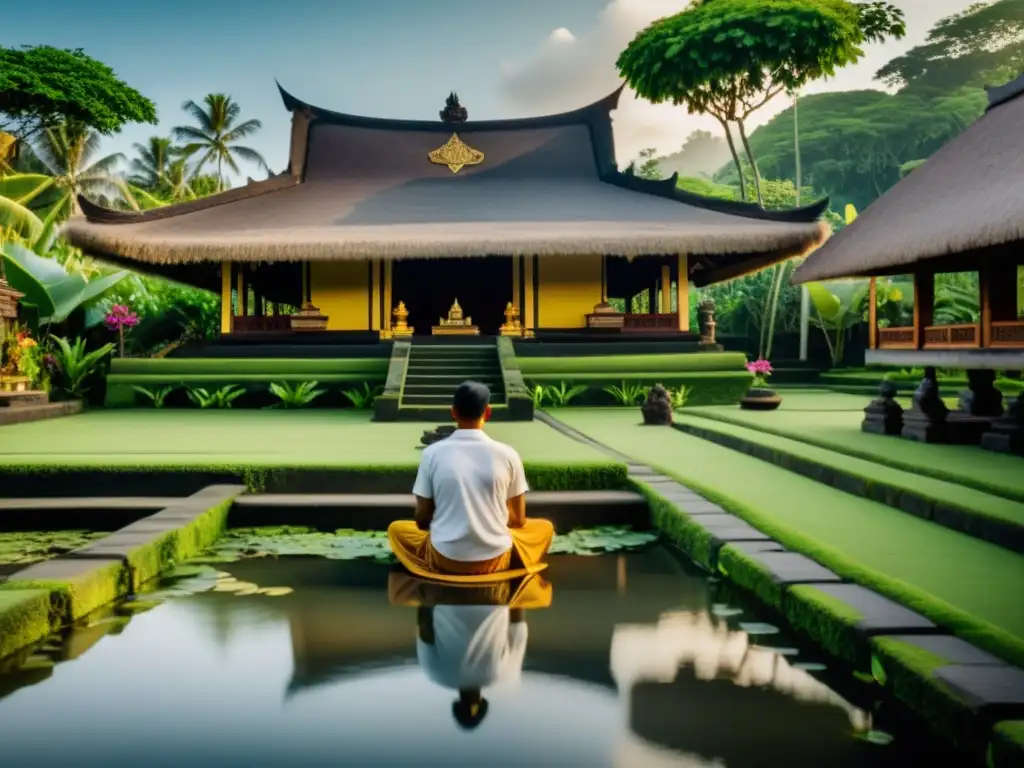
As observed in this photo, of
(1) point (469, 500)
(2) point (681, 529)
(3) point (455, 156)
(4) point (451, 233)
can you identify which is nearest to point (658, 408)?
(2) point (681, 529)

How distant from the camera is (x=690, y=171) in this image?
4173 inches

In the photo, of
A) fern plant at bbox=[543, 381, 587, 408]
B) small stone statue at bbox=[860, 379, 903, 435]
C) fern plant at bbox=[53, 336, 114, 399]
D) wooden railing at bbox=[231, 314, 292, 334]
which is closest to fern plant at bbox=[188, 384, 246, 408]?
fern plant at bbox=[53, 336, 114, 399]

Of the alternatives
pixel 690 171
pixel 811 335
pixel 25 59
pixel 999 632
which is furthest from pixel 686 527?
→ pixel 690 171

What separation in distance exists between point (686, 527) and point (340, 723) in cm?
300

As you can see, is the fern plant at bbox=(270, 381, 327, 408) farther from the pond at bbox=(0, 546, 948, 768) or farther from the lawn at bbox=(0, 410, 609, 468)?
the pond at bbox=(0, 546, 948, 768)

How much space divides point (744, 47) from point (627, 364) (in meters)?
13.7

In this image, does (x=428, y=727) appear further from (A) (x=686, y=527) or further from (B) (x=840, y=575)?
(A) (x=686, y=527)

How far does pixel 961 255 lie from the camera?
938cm

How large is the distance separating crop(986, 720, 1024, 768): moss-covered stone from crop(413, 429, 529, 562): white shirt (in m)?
2.37

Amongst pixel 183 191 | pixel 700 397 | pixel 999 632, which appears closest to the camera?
pixel 999 632

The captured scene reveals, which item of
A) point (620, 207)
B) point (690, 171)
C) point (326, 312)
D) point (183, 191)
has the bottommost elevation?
point (326, 312)

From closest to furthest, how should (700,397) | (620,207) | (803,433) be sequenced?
(803,433), (700,397), (620,207)

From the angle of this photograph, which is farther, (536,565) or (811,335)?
(811,335)

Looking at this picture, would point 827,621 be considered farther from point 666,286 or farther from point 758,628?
point 666,286
